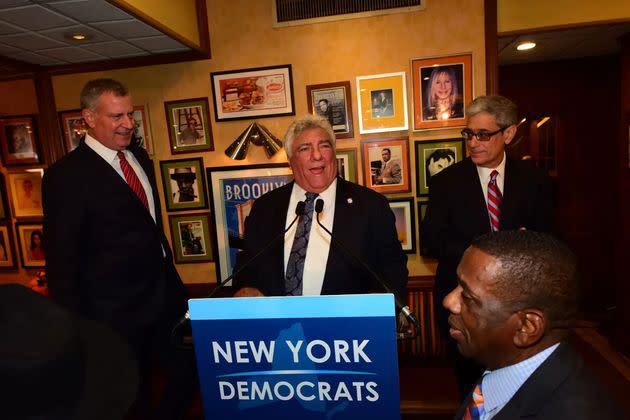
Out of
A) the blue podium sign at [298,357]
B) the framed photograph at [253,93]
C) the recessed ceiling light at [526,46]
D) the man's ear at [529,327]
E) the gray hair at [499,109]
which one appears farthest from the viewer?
the recessed ceiling light at [526,46]

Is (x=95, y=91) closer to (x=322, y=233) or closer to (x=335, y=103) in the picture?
(x=322, y=233)

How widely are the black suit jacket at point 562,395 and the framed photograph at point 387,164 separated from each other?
2.07 meters

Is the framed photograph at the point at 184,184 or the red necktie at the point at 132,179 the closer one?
the red necktie at the point at 132,179

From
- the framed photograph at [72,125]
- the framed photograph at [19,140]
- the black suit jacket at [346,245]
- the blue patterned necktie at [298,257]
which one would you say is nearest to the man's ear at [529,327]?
the black suit jacket at [346,245]

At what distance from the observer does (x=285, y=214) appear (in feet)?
6.14

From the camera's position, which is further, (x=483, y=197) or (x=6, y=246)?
(x=6, y=246)

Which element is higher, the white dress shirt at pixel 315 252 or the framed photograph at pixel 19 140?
the framed photograph at pixel 19 140

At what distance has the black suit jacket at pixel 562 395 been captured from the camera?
0.80 m

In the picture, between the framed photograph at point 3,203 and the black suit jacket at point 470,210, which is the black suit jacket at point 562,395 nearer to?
the black suit jacket at point 470,210

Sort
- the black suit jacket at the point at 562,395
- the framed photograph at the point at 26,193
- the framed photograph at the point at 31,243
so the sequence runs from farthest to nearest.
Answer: the framed photograph at the point at 31,243, the framed photograph at the point at 26,193, the black suit jacket at the point at 562,395

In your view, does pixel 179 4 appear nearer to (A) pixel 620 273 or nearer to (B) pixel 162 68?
(B) pixel 162 68

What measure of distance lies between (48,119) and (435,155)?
2.86 meters

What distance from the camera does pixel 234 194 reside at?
3.11 metres

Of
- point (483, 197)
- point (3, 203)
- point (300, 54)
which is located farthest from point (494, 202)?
point (3, 203)
